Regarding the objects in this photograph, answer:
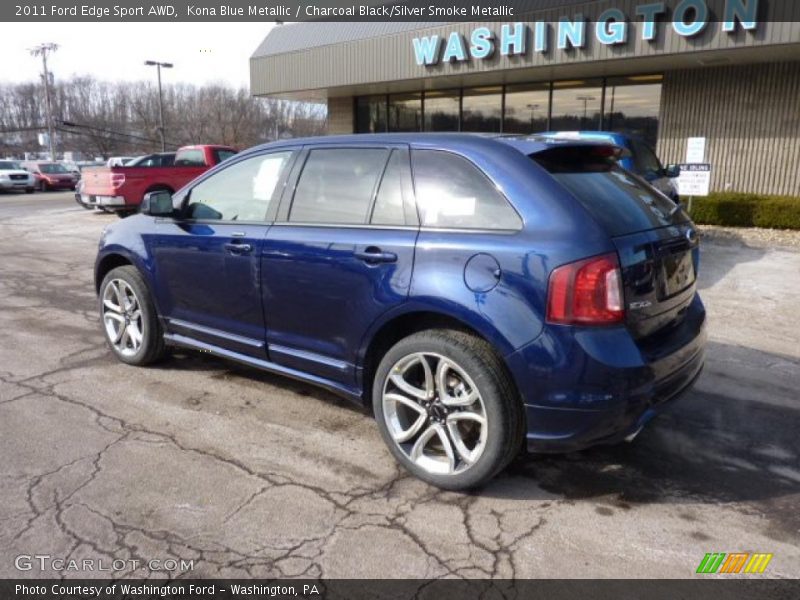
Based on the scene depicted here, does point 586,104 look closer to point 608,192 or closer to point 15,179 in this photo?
point 608,192

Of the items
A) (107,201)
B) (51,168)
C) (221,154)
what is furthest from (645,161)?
(51,168)

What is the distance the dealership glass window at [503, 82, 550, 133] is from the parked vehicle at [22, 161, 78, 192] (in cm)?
2466

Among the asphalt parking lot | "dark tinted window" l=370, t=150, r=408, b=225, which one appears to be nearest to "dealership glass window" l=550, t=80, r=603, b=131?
the asphalt parking lot

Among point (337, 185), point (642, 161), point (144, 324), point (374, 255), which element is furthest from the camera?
point (642, 161)

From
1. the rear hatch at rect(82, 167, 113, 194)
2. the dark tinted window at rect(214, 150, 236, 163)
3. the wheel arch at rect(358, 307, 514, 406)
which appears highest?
the dark tinted window at rect(214, 150, 236, 163)

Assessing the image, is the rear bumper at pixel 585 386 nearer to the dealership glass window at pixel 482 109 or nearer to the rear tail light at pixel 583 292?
the rear tail light at pixel 583 292

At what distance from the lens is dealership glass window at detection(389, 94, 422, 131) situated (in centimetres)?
1917

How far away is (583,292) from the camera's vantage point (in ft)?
8.87

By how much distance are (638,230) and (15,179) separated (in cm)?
3297

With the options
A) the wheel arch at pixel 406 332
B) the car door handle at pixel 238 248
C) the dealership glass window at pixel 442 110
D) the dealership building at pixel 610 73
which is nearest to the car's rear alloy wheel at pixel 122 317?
the car door handle at pixel 238 248

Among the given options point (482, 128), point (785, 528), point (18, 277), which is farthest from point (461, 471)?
point (482, 128)

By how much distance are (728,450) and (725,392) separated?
1.00 metres

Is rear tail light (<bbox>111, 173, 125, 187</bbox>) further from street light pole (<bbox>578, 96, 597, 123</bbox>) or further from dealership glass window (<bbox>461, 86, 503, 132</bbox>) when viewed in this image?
street light pole (<bbox>578, 96, 597, 123</bbox>)

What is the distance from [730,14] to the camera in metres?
11.4
